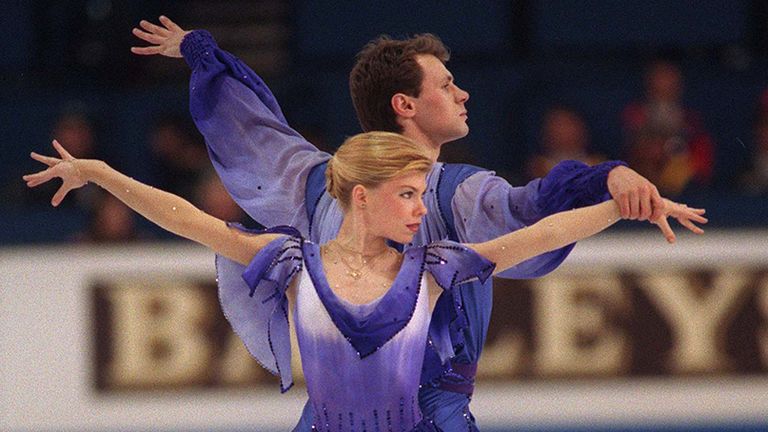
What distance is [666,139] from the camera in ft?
26.1

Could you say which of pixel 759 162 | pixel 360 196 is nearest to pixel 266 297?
pixel 360 196

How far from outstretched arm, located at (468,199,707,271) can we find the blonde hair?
0.27 meters

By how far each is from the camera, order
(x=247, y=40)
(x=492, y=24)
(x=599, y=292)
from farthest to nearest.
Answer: (x=247, y=40) < (x=492, y=24) < (x=599, y=292)

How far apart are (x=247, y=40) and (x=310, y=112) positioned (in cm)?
130

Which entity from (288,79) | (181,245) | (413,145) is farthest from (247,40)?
(413,145)

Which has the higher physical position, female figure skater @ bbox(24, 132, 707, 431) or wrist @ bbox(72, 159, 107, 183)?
wrist @ bbox(72, 159, 107, 183)

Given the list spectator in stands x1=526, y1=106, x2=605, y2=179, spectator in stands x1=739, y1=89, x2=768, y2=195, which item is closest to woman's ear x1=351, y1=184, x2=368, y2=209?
spectator in stands x1=526, y1=106, x2=605, y2=179

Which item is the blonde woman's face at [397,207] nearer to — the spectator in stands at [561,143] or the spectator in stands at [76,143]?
the spectator in stands at [561,143]

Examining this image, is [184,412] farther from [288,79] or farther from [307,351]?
[307,351]

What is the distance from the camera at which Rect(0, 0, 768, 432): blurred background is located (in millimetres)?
7605

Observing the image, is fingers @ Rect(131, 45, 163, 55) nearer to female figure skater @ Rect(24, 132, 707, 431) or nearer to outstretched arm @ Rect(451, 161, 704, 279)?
female figure skater @ Rect(24, 132, 707, 431)

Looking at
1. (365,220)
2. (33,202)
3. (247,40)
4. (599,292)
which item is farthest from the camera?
(247,40)

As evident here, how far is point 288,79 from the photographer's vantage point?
8.82 meters

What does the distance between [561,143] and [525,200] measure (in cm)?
412
